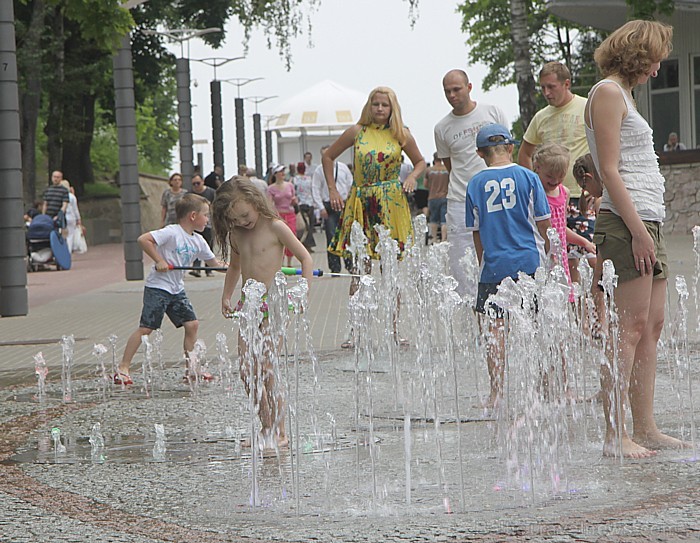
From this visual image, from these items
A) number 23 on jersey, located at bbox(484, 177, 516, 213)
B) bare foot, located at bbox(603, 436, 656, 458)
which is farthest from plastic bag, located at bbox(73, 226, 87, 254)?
bare foot, located at bbox(603, 436, 656, 458)

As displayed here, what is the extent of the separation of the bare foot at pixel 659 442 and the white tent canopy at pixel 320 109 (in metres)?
48.6

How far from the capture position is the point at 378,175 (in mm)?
9883

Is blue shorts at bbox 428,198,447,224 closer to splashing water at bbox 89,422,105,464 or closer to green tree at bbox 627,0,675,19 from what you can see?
green tree at bbox 627,0,675,19

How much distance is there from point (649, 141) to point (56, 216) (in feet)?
78.1

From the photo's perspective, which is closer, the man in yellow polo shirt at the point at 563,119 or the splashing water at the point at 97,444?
the splashing water at the point at 97,444

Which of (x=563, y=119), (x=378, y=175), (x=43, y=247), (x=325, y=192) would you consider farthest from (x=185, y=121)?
(x=563, y=119)

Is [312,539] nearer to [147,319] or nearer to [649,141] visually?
[649,141]

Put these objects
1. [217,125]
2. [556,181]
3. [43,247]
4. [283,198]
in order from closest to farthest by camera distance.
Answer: [556,181]
[283,198]
[43,247]
[217,125]

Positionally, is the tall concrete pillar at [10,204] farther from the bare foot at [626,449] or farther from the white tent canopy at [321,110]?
the white tent canopy at [321,110]

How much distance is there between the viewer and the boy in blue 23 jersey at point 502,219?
22.1 feet

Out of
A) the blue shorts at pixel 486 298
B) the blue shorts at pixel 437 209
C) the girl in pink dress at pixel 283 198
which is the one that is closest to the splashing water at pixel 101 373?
the blue shorts at pixel 486 298

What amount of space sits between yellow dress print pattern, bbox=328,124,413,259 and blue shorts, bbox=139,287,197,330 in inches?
54.7

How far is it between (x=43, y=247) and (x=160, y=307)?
1785 centimetres

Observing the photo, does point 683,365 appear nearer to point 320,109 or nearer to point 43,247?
point 43,247
